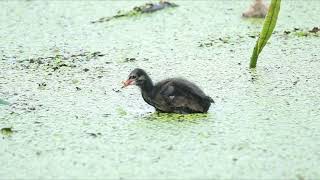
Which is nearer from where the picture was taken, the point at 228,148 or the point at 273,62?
the point at 228,148

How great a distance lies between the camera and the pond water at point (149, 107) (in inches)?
108

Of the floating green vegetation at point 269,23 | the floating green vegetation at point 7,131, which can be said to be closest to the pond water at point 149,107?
the floating green vegetation at point 7,131

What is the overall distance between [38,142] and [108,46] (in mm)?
1749

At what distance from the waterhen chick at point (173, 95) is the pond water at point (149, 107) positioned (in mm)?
50

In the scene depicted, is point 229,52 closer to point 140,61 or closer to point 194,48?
point 194,48

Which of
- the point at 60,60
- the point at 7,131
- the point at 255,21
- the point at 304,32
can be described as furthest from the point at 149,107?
the point at 255,21

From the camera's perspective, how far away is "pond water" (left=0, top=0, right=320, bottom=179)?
8.96ft

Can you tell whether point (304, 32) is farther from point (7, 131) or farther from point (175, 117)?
point (7, 131)

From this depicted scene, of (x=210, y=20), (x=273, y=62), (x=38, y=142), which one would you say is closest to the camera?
(x=38, y=142)

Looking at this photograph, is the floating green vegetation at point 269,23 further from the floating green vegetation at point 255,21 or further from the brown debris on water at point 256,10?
the brown debris on water at point 256,10

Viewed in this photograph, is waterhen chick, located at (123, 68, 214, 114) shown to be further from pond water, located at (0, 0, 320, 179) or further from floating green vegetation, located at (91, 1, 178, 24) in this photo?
floating green vegetation, located at (91, 1, 178, 24)

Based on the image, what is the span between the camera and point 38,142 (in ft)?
9.82

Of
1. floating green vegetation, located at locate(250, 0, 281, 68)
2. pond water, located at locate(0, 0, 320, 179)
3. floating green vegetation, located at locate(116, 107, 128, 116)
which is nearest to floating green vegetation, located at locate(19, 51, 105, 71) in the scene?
pond water, located at locate(0, 0, 320, 179)

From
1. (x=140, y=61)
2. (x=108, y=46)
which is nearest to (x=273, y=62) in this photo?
(x=140, y=61)
